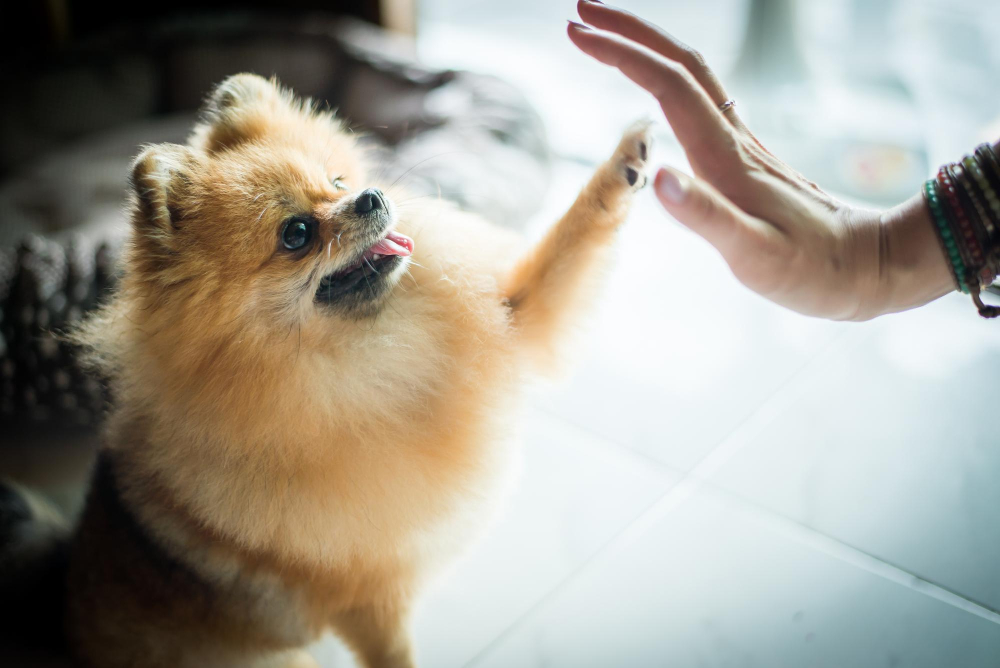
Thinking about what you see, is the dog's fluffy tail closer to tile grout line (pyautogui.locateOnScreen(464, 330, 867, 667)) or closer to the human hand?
tile grout line (pyautogui.locateOnScreen(464, 330, 867, 667))

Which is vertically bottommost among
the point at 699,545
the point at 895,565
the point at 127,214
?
the point at 699,545

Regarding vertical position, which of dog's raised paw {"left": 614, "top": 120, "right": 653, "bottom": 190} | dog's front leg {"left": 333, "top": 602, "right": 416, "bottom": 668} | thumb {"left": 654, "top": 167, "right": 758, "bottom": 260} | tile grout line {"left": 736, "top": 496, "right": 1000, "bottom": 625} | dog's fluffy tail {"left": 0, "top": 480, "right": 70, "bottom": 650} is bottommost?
dog's fluffy tail {"left": 0, "top": 480, "right": 70, "bottom": 650}

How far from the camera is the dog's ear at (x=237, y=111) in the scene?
117 cm

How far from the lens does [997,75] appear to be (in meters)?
2.20

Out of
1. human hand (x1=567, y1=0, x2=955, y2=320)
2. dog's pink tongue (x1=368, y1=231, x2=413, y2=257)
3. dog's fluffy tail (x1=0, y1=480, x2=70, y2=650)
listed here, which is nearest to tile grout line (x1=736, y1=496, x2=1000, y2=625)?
human hand (x1=567, y1=0, x2=955, y2=320)

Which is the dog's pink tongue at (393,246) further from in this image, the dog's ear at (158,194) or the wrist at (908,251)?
the wrist at (908,251)

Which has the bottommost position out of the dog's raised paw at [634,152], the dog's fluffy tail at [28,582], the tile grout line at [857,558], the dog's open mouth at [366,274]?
the dog's fluffy tail at [28,582]

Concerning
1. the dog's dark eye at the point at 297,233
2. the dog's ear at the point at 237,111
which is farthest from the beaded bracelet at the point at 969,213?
the dog's ear at the point at 237,111

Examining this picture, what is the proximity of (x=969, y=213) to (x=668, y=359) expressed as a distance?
1139 millimetres

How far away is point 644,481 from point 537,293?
66 centimetres

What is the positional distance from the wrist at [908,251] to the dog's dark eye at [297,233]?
797 mm

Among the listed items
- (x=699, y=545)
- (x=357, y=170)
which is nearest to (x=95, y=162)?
(x=357, y=170)

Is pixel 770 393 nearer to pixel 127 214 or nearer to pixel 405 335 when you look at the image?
pixel 405 335

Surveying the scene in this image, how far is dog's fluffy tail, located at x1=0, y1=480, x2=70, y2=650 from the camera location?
4.76 ft
